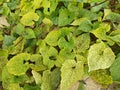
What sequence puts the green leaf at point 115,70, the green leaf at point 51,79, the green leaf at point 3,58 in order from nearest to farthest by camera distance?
the green leaf at point 115,70 < the green leaf at point 51,79 < the green leaf at point 3,58

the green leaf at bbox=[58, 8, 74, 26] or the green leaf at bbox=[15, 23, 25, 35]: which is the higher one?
the green leaf at bbox=[58, 8, 74, 26]

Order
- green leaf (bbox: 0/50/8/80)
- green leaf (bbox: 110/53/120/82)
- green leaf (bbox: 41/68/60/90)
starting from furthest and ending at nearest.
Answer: green leaf (bbox: 0/50/8/80) → green leaf (bbox: 41/68/60/90) → green leaf (bbox: 110/53/120/82)

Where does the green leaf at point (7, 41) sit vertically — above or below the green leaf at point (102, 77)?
above

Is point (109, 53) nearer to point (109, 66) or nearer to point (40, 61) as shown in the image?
point (109, 66)

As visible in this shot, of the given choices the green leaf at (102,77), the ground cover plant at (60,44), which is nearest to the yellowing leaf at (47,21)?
the ground cover plant at (60,44)

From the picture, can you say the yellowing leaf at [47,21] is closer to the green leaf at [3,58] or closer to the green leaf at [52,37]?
the green leaf at [52,37]

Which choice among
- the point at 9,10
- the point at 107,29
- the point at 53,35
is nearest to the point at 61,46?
the point at 53,35

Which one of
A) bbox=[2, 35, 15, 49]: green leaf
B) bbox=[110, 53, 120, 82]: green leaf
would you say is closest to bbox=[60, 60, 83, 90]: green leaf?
bbox=[110, 53, 120, 82]: green leaf

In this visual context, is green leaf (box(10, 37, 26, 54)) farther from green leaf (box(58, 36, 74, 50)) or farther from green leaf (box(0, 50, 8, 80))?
green leaf (box(58, 36, 74, 50))
